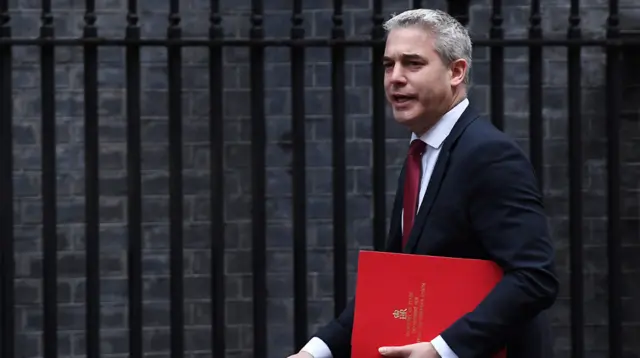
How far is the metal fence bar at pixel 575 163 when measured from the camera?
4348mm

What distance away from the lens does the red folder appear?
9.21 feet

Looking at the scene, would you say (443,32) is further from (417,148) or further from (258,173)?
(258,173)

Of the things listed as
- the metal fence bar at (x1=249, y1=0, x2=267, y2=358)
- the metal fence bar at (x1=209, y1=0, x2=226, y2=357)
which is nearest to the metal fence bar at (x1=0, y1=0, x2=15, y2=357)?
the metal fence bar at (x1=209, y1=0, x2=226, y2=357)

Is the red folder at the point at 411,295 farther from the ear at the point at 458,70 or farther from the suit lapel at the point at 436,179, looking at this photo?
the ear at the point at 458,70

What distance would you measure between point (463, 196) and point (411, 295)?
0.24 m

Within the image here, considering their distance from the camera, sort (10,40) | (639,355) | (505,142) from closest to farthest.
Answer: (505,142), (10,40), (639,355)

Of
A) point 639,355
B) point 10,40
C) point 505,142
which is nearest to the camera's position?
point 505,142

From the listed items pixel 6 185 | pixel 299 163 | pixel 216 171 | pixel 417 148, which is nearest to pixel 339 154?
pixel 299 163

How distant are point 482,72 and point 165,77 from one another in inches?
54.2

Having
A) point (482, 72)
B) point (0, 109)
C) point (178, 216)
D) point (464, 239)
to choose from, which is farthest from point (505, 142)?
point (482, 72)

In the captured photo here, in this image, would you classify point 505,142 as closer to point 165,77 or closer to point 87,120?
point 87,120

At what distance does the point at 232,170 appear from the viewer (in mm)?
5891

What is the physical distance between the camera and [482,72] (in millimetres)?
5852

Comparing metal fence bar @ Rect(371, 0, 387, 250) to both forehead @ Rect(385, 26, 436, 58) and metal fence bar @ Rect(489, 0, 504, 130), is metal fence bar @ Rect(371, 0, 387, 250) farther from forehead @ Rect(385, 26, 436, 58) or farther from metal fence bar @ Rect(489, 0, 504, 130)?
forehead @ Rect(385, 26, 436, 58)
